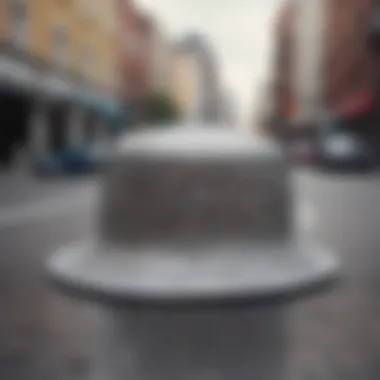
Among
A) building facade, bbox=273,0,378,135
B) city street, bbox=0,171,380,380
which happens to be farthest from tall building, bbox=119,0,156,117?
city street, bbox=0,171,380,380

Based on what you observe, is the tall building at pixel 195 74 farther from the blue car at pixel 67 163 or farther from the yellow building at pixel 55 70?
the blue car at pixel 67 163

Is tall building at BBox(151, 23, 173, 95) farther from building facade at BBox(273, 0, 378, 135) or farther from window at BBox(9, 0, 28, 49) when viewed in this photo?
window at BBox(9, 0, 28, 49)

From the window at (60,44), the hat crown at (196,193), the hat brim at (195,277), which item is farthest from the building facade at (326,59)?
the hat brim at (195,277)

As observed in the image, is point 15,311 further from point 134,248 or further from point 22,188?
point 22,188

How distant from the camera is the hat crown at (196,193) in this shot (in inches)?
222

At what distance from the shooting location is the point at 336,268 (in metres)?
6.32

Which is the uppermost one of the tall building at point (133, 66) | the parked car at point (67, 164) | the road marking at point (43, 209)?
the tall building at point (133, 66)

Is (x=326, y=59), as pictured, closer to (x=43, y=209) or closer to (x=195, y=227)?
(x=43, y=209)

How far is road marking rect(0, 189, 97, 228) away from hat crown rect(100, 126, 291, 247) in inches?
170

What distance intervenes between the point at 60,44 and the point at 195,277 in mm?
7791

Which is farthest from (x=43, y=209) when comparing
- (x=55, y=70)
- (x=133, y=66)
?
(x=133, y=66)

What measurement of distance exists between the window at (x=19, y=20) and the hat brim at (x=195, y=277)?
512 centimetres

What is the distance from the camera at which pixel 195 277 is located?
5.39 m

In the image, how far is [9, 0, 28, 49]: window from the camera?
10.0m
